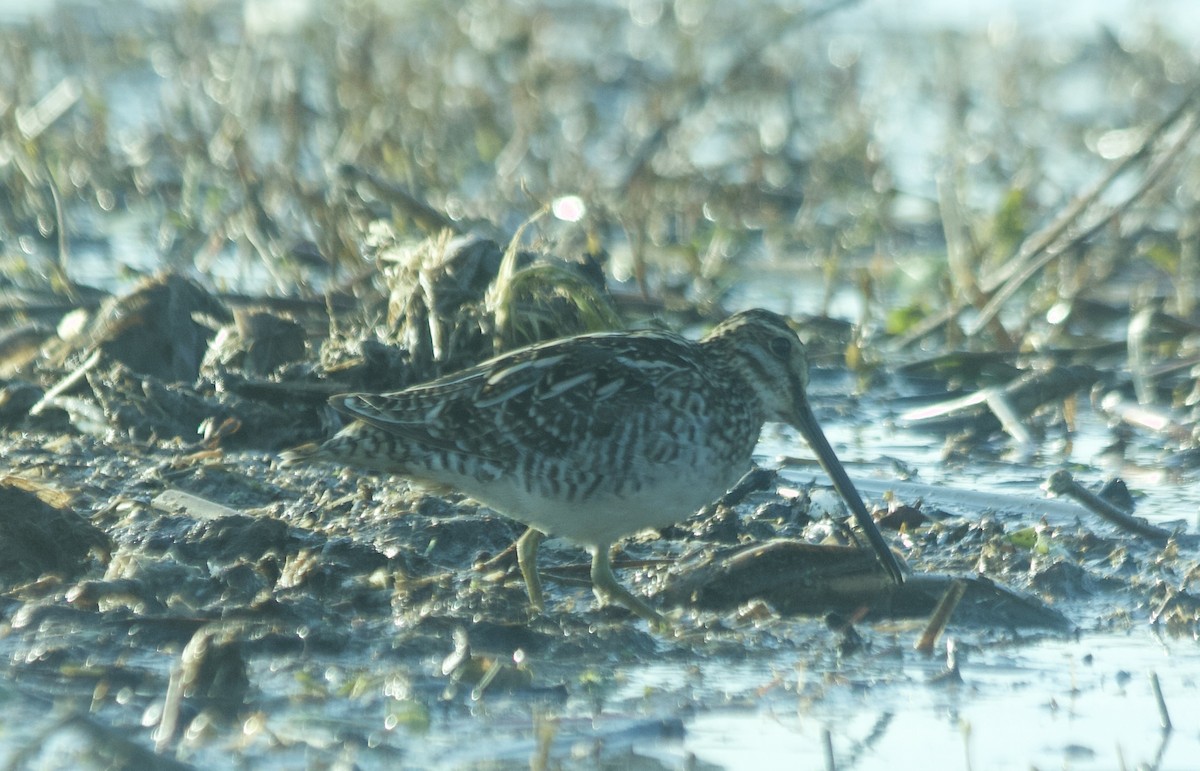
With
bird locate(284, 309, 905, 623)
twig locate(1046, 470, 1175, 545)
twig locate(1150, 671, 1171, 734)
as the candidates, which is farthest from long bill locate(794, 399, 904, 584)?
twig locate(1150, 671, 1171, 734)

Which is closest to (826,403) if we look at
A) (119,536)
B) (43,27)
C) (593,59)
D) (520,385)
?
(520,385)

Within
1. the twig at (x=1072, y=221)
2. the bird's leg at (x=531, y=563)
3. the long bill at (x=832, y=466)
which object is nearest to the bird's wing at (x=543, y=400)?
the bird's leg at (x=531, y=563)

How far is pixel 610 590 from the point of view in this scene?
14.3 feet

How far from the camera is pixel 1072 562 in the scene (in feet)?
15.5

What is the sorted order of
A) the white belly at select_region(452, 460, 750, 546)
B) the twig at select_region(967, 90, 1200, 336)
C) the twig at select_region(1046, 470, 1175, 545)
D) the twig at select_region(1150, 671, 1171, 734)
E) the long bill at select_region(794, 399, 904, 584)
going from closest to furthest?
1. the twig at select_region(1150, 671, 1171, 734)
2. the white belly at select_region(452, 460, 750, 546)
3. the long bill at select_region(794, 399, 904, 584)
4. the twig at select_region(1046, 470, 1175, 545)
5. the twig at select_region(967, 90, 1200, 336)

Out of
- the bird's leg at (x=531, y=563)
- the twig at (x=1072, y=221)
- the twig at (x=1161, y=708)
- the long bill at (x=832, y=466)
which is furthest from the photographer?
the twig at (x=1072, y=221)

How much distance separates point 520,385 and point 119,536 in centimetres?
122

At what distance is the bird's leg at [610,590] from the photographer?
4215 millimetres

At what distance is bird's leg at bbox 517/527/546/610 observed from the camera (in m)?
4.37

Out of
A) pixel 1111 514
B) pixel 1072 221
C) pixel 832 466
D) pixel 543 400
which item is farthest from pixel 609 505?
pixel 1072 221

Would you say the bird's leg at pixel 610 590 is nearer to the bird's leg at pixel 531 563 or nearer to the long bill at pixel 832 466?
the bird's leg at pixel 531 563

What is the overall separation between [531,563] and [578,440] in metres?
0.40

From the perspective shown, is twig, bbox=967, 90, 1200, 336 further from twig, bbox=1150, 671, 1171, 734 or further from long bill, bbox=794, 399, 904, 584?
twig, bbox=1150, 671, 1171, 734

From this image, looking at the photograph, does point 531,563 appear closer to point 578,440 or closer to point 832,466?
point 578,440
